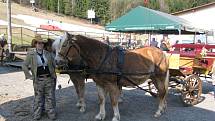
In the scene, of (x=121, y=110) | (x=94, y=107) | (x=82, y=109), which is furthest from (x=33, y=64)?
(x=121, y=110)

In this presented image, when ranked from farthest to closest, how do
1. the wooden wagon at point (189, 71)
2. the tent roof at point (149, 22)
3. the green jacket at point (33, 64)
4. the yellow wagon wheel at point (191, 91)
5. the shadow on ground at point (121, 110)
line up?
the tent roof at point (149, 22), the wooden wagon at point (189, 71), the yellow wagon wheel at point (191, 91), the shadow on ground at point (121, 110), the green jacket at point (33, 64)

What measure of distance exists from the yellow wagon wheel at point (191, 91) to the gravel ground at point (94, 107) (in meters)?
0.19

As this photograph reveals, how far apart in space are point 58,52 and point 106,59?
41.1 inches

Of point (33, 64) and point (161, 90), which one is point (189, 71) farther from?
point (33, 64)

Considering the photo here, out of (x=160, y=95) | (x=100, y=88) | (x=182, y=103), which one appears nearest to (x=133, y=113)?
(x=160, y=95)

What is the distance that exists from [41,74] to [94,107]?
189 centimetres

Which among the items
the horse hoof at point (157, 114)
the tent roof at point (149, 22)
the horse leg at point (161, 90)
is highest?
the tent roof at point (149, 22)

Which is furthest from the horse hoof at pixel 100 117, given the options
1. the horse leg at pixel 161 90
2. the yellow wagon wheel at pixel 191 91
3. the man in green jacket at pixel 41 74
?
the yellow wagon wheel at pixel 191 91

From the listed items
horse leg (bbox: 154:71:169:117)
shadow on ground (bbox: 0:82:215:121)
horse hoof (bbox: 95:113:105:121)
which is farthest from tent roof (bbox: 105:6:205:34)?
horse hoof (bbox: 95:113:105:121)

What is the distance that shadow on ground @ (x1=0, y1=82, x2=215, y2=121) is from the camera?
8.29 metres

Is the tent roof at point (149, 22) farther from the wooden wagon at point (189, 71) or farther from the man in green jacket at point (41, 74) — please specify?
the man in green jacket at point (41, 74)

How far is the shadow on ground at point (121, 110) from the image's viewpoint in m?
8.29

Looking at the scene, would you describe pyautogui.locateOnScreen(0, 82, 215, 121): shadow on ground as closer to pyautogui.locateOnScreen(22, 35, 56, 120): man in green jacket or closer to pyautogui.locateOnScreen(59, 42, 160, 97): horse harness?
pyautogui.locateOnScreen(22, 35, 56, 120): man in green jacket

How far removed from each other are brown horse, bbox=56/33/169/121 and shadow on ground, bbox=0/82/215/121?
1.30 feet
